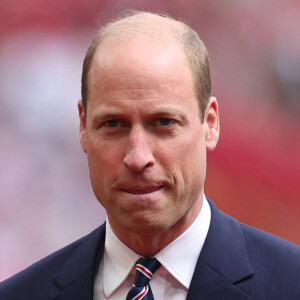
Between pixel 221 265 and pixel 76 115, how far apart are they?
1384 millimetres

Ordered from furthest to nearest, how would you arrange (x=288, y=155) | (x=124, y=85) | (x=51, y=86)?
1. (x=51, y=86)
2. (x=288, y=155)
3. (x=124, y=85)

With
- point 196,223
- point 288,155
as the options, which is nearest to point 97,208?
point 288,155

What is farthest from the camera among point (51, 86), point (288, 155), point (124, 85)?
point (51, 86)

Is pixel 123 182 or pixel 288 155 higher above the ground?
pixel 123 182

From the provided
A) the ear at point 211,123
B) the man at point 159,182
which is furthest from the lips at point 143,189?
the ear at point 211,123

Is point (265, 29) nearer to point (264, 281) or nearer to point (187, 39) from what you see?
point (187, 39)

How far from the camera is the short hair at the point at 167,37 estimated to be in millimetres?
2432

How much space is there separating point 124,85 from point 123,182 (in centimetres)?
25

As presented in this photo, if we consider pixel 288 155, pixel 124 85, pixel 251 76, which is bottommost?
pixel 288 155

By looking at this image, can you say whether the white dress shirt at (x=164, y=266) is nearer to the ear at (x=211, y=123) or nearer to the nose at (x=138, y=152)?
the ear at (x=211, y=123)

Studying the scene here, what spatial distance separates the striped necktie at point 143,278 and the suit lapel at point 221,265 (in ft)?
0.37

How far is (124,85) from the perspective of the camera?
2.35m

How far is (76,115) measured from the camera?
3.64 m

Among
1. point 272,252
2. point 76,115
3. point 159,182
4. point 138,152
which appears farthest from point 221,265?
point 76,115
